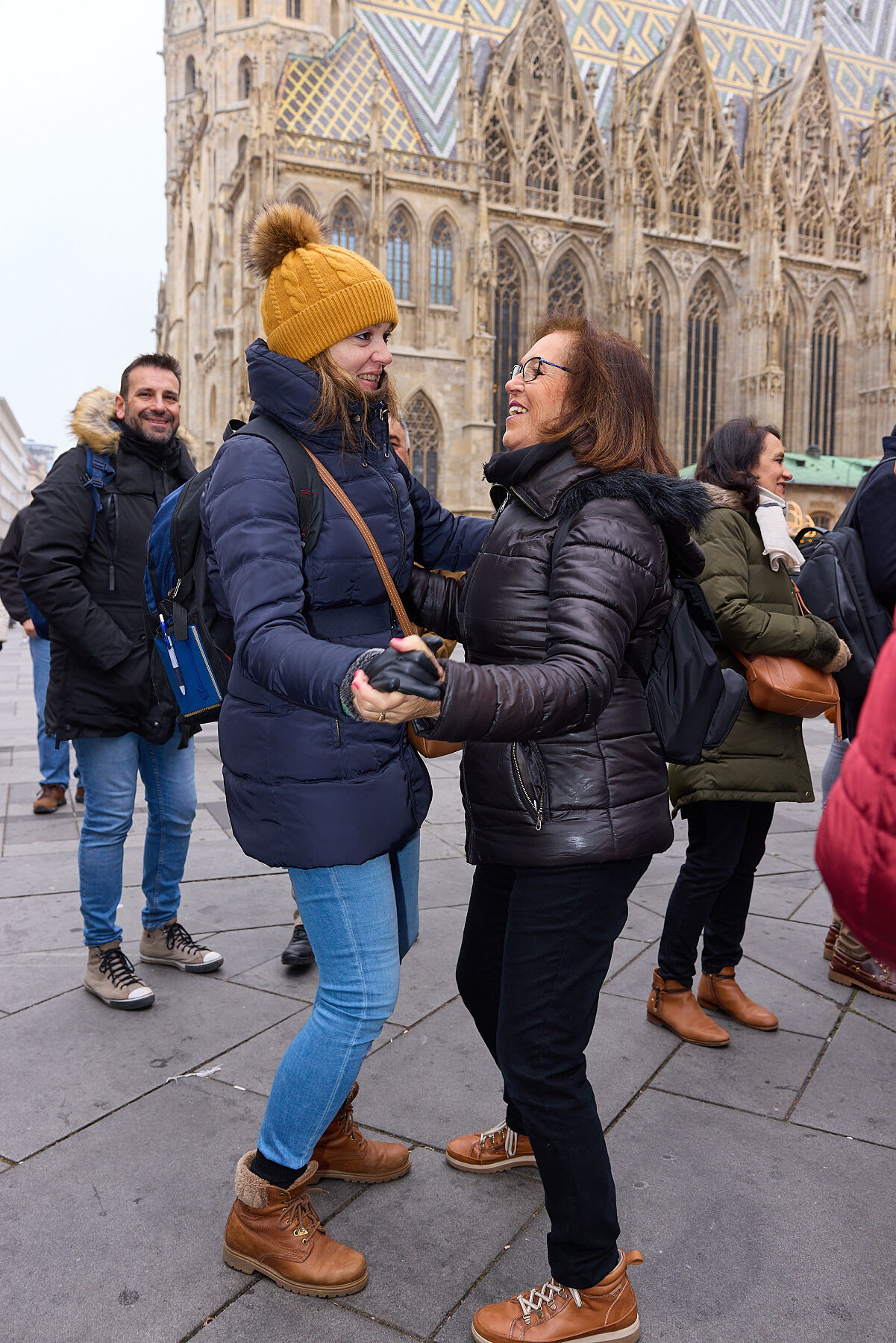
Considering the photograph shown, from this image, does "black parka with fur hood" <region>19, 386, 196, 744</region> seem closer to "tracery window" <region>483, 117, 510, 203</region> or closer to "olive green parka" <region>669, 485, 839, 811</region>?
"olive green parka" <region>669, 485, 839, 811</region>

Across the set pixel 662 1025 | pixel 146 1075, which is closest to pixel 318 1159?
pixel 146 1075

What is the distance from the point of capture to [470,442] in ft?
101

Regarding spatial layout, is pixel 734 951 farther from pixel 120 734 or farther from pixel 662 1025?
pixel 120 734

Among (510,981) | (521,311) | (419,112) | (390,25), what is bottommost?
(510,981)

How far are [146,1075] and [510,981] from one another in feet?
5.00

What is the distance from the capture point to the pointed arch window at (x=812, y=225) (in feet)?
122

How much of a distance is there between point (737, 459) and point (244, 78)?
35935 mm

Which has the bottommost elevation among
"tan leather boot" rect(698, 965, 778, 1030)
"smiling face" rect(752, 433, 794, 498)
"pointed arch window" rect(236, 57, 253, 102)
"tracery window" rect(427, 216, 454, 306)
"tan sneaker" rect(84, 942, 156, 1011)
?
"tan leather boot" rect(698, 965, 778, 1030)

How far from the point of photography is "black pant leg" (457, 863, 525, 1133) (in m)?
2.12

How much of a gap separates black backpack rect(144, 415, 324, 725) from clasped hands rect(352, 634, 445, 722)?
1.75 feet

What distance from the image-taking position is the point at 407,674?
1.42 meters

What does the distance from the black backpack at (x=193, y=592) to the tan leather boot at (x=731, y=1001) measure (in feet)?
6.43

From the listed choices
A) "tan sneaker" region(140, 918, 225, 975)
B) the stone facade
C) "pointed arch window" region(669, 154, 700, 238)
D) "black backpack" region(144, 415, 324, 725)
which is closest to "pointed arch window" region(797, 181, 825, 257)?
the stone facade

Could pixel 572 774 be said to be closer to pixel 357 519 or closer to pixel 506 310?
pixel 357 519
